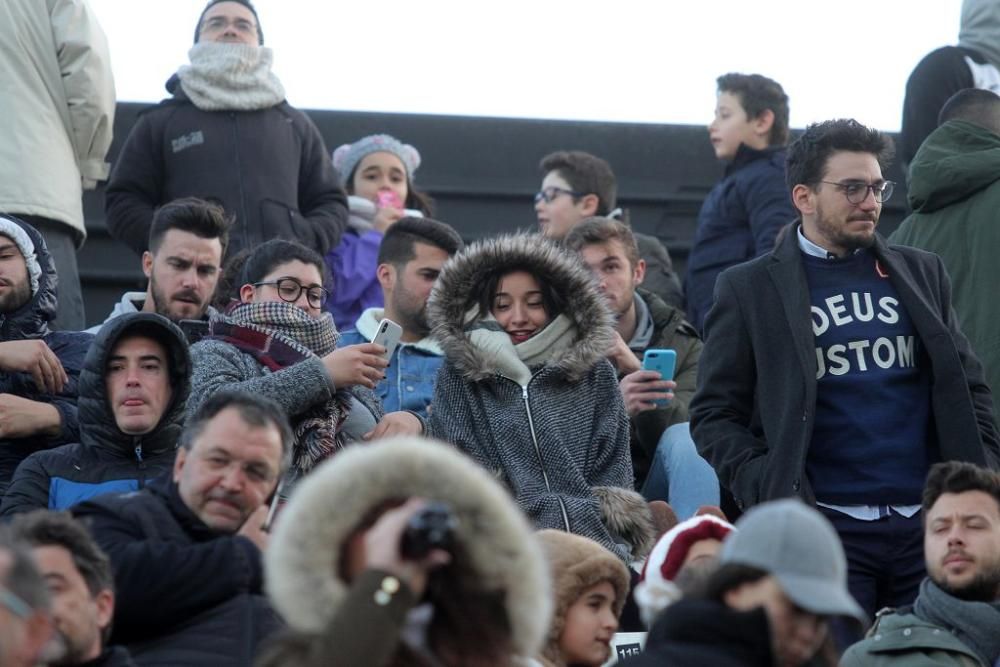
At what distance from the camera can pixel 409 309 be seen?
297 inches

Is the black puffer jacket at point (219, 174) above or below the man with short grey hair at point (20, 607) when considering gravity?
above

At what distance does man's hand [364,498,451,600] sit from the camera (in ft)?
10.2

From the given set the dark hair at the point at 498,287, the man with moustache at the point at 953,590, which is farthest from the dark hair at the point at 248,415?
the dark hair at the point at 498,287

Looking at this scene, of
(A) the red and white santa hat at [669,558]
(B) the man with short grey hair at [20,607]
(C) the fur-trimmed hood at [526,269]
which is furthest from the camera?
(C) the fur-trimmed hood at [526,269]

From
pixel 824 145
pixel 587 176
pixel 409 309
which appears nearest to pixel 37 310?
pixel 409 309

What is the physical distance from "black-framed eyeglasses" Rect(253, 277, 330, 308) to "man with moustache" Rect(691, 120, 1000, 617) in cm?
137

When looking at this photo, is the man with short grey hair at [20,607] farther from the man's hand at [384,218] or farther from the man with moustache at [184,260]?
the man's hand at [384,218]

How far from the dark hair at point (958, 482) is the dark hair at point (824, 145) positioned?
1194 millimetres

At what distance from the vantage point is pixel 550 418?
651cm

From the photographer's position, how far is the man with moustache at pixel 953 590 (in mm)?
5551

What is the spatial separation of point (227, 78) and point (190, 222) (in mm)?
1238

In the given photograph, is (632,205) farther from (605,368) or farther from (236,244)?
(605,368)

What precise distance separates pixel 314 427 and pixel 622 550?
1054 mm

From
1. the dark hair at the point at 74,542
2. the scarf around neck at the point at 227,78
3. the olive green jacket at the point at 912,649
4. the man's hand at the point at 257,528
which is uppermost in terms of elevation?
the scarf around neck at the point at 227,78
